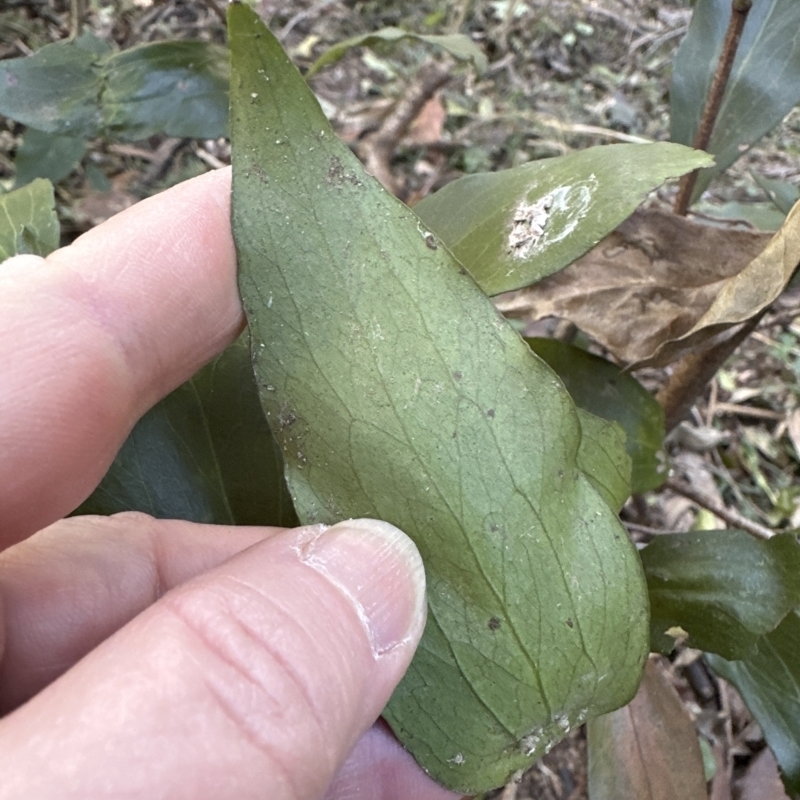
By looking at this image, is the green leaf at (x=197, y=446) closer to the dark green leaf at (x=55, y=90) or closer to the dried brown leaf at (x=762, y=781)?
the dark green leaf at (x=55, y=90)

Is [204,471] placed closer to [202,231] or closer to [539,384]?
[202,231]

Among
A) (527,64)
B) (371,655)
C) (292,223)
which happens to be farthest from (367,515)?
(527,64)

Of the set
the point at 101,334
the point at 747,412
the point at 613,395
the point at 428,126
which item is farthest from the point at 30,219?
the point at 747,412

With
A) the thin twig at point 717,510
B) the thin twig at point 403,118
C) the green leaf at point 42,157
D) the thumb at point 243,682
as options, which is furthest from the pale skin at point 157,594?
the thin twig at point 403,118

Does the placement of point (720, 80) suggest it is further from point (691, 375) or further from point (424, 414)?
point (424, 414)

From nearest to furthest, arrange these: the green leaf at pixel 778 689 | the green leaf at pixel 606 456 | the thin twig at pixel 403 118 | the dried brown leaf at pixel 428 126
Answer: the green leaf at pixel 606 456
the green leaf at pixel 778 689
the thin twig at pixel 403 118
the dried brown leaf at pixel 428 126

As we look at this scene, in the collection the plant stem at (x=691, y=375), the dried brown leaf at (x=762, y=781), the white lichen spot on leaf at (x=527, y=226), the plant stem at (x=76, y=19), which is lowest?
the dried brown leaf at (x=762, y=781)

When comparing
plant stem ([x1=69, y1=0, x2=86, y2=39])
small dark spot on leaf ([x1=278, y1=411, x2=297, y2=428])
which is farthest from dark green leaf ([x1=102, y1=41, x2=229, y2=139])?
small dark spot on leaf ([x1=278, y1=411, x2=297, y2=428])
